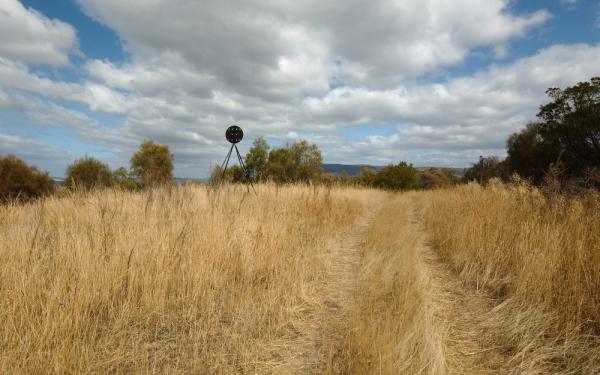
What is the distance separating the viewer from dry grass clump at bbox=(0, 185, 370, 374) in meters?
2.20

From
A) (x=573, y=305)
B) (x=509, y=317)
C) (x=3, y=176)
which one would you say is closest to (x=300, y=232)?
(x=509, y=317)

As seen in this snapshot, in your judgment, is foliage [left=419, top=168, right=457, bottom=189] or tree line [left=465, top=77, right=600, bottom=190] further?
foliage [left=419, top=168, right=457, bottom=189]

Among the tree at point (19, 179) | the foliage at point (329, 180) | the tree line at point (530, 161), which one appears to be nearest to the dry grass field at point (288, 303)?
the tree line at point (530, 161)

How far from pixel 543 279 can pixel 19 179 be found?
25.7 meters

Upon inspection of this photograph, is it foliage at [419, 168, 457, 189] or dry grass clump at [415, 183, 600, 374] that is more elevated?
foliage at [419, 168, 457, 189]

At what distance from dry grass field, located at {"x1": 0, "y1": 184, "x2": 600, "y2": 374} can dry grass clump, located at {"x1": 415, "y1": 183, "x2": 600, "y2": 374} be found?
0.02m

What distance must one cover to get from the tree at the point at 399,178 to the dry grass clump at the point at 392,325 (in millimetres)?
29454

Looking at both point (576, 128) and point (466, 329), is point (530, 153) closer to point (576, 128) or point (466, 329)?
point (576, 128)

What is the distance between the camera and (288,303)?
3.26m

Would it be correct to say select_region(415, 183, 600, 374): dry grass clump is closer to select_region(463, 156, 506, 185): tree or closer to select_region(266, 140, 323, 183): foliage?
select_region(463, 156, 506, 185): tree

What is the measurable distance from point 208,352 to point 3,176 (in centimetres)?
2380

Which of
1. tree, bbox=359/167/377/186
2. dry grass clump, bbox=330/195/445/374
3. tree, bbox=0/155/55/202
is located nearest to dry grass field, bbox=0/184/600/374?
dry grass clump, bbox=330/195/445/374

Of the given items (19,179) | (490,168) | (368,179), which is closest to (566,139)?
(490,168)

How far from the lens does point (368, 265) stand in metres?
4.62
